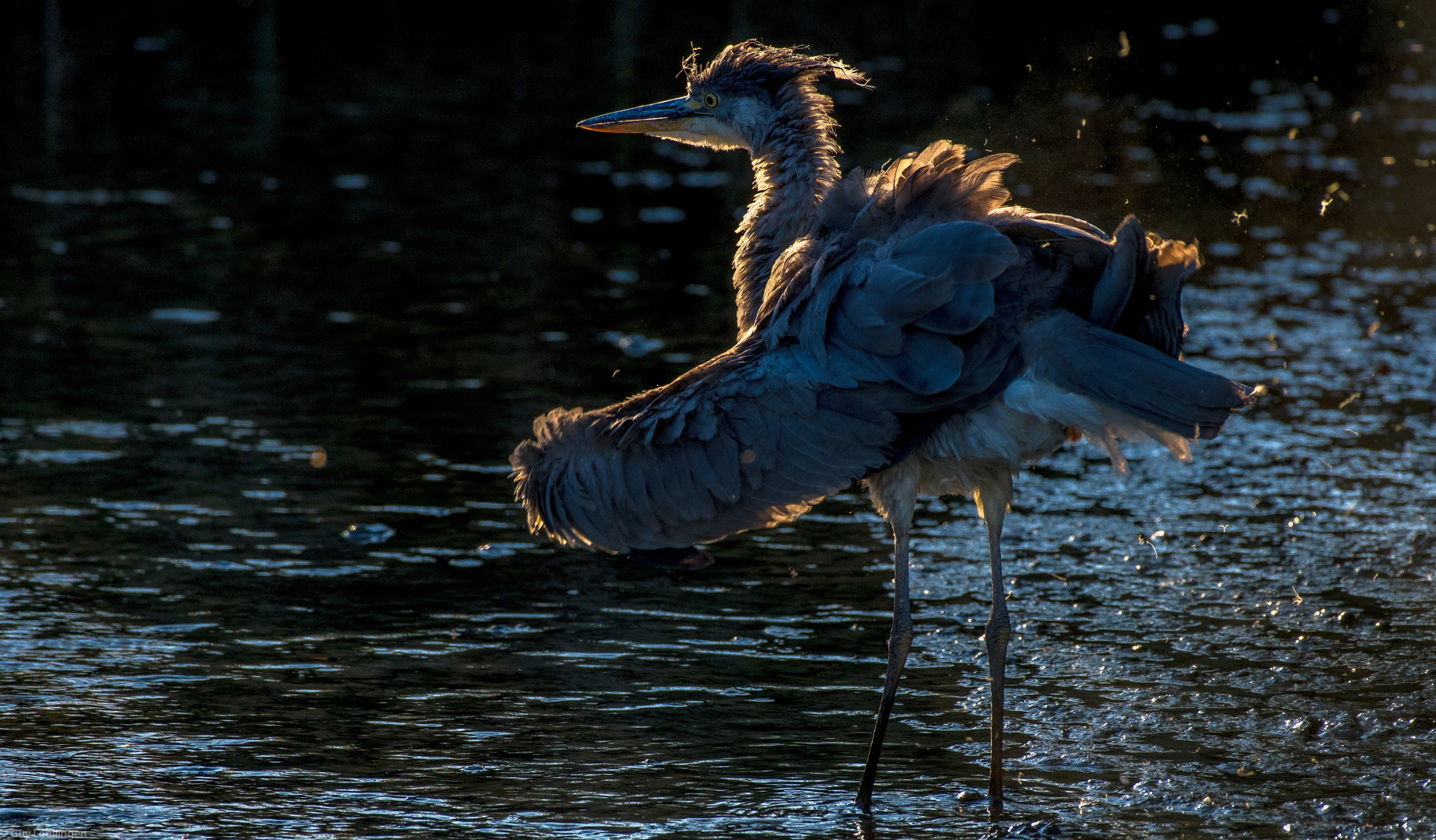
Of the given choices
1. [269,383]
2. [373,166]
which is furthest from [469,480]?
[373,166]

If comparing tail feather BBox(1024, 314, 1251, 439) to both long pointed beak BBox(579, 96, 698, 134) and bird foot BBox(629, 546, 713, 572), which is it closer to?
bird foot BBox(629, 546, 713, 572)

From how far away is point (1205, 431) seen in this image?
5.46m

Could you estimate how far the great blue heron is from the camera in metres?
5.49

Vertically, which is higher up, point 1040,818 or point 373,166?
point 373,166

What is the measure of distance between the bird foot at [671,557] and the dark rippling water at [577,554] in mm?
732

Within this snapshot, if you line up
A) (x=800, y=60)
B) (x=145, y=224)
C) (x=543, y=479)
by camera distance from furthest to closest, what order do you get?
(x=145, y=224) < (x=800, y=60) < (x=543, y=479)

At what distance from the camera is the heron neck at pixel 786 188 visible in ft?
22.0

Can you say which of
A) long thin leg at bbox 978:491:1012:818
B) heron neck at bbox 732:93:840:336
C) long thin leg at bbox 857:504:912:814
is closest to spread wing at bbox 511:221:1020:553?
long thin leg at bbox 857:504:912:814

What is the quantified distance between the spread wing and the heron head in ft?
4.63

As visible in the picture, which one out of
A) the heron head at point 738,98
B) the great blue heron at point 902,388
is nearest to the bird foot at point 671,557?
the great blue heron at point 902,388

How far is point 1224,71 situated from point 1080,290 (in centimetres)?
1868

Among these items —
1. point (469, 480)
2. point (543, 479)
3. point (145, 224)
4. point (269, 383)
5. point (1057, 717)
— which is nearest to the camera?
point (543, 479)

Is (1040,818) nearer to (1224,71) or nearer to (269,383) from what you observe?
(269,383)

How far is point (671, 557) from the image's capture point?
5785mm
